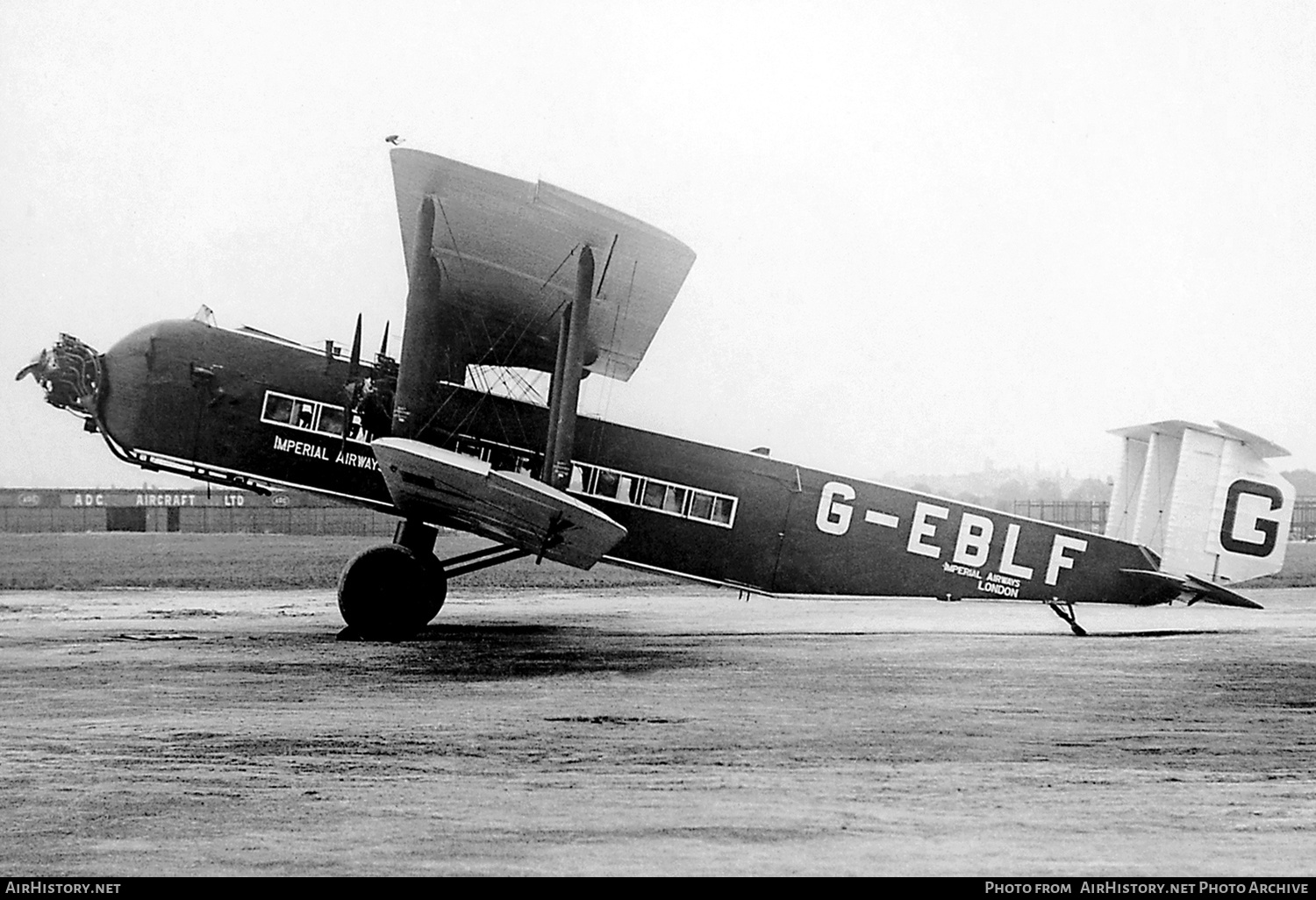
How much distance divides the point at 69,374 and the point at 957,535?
9.16m

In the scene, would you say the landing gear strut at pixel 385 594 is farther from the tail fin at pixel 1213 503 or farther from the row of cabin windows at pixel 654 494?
the tail fin at pixel 1213 503

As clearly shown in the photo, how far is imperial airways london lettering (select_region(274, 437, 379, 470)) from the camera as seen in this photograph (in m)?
10.9

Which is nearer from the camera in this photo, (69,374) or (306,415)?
(69,374)

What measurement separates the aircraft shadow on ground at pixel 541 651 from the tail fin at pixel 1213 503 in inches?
211

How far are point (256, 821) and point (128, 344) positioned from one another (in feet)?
24.9

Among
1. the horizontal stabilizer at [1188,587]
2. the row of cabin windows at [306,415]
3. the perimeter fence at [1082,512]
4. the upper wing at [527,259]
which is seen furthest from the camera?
the perimeter fence at [1082,512]

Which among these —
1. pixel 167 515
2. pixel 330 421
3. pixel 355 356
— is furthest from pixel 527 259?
pixel 167 515

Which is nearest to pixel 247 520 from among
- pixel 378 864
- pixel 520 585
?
pixel 520 585

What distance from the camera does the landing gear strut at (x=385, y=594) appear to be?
1043 centimetres

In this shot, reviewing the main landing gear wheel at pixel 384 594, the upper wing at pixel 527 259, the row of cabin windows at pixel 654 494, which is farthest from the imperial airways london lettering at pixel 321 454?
the row of cabin windows at pixel 654 494

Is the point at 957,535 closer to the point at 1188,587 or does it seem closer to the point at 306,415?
the point at 1188,587

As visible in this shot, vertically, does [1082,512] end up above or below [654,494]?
above

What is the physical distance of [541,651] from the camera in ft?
34.8

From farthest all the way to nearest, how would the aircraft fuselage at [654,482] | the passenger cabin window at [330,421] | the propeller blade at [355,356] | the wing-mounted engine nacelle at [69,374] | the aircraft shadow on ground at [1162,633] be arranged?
the aircraft shadow on ground at [1162,633] < the passenger cabin window at [330,421] < the aircraft fuselage at [654,482] < the wing-mounted engine nacelle at [69,374] < the propeller blade at [355,356]
